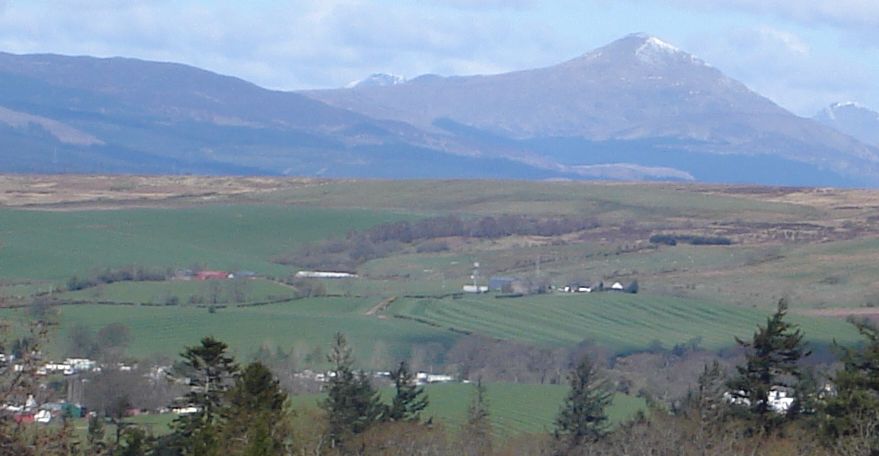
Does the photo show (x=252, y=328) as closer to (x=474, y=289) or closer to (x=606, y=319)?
(x=606, y=319)

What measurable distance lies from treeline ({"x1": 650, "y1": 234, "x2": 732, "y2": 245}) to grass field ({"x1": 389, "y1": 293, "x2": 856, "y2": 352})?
935 inches

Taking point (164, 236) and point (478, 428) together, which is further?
point (164, 236)

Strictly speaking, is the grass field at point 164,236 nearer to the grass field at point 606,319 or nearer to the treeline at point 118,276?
the treeline at point 118,276

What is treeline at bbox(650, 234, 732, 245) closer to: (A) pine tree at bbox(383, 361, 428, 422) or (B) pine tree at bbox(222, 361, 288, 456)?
(A) pine tree at bbox(383, 361, 428, 422)

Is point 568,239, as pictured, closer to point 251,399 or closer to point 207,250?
point 207,250

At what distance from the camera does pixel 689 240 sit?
88188 mm

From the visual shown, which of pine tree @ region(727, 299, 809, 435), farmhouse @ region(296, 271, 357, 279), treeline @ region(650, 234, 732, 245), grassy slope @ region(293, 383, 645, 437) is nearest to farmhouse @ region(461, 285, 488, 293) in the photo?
farmhouse @ region(296, 271, 357, 279)

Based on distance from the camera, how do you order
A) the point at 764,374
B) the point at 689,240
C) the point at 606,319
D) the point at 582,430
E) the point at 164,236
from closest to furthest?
the point at 764,374
the point at 582,430
the point at 606,319
the point at 164,236
the point at 689,240

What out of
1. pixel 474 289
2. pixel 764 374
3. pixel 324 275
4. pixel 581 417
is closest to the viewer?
pixel 764 374

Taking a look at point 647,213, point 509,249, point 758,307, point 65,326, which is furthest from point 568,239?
point 65,326

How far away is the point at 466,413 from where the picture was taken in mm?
39156

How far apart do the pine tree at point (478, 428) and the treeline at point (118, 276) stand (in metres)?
25.3

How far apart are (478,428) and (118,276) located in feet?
114

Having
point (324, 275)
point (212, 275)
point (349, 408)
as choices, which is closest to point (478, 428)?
point (349, 408)
